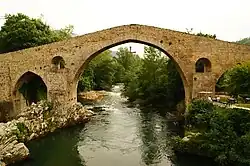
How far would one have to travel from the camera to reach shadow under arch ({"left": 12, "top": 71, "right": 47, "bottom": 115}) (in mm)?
27438

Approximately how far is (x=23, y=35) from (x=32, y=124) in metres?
11.3

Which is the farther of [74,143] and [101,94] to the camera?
[101,94]

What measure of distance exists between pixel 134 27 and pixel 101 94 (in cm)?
1747

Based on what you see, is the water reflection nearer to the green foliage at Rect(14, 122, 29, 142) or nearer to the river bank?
the river bank

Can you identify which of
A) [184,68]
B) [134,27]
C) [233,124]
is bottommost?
[233,124]

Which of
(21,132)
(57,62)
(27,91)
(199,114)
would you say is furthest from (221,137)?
(27,91)

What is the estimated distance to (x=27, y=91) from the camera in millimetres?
29594

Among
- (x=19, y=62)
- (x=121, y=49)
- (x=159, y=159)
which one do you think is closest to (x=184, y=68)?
(x=159, y=159)

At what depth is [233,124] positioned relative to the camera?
Answer: 54.8 feet

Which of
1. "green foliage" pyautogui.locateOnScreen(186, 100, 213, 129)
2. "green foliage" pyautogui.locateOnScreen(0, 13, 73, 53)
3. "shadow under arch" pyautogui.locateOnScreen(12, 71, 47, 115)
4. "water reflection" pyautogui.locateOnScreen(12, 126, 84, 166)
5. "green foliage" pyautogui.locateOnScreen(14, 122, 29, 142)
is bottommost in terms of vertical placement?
"water reflection" pyautogui.locateOnScreen(12, 126, 84, 166)

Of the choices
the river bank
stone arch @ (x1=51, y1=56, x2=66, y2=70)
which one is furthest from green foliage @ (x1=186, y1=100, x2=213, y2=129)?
stone arch @ (x1=51, y1=56, x2=66, y2=70)

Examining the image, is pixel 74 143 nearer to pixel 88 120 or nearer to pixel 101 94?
pixel 88 120

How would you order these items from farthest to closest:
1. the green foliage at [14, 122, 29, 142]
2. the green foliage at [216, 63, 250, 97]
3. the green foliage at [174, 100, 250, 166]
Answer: the green foliage at [14, 122, 29, 142]
the green foliage at [216, 63, 250, 97]
the green foliage at [174, 100, 250, 166]

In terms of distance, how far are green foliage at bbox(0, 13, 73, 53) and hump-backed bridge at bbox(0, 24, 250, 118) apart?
15.5 feet
